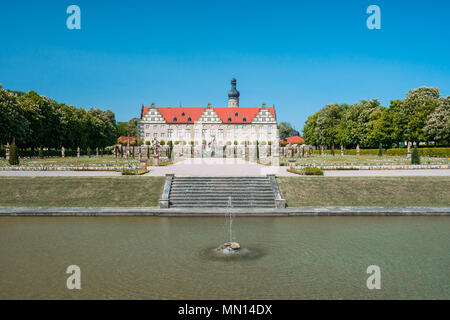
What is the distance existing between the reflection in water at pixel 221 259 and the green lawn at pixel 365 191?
3524 mm

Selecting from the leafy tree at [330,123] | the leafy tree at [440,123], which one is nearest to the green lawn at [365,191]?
the leafy tree at [440,123]

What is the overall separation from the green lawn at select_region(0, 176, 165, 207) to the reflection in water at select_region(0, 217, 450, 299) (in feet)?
11.0

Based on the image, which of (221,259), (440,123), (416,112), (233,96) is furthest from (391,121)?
(233,96)

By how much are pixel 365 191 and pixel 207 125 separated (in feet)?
263

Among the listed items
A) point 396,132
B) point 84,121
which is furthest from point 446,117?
point 84,121

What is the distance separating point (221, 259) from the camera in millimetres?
9180

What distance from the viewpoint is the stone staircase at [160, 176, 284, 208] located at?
17.1m

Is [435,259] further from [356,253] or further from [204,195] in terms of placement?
[204,195]

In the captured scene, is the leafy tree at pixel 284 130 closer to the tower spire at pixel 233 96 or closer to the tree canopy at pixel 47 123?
the tower spire at pixel 233 96

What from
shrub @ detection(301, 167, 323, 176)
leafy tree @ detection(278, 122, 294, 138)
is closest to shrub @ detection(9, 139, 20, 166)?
shrub @ detection(301, 167, 323, 176)

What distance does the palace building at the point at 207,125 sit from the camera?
96.2 m

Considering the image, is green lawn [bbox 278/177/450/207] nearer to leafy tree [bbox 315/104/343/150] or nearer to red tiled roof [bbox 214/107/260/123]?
leafy tree [bbox 315/104/343/150]

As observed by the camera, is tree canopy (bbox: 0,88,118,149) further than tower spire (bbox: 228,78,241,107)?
No
